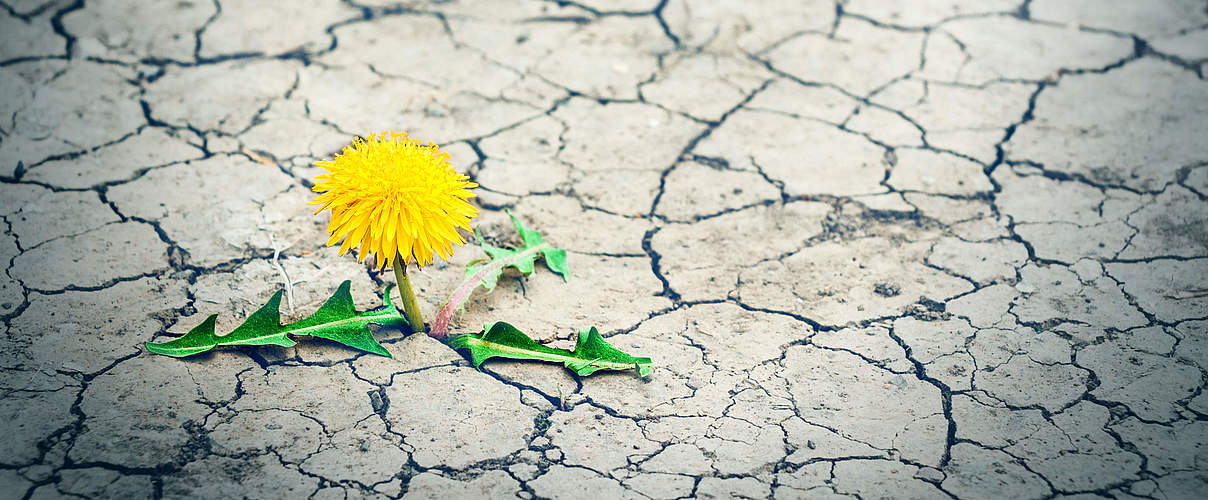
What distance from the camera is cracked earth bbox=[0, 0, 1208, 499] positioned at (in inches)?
83.0

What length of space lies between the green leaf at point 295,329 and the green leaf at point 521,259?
0.30m

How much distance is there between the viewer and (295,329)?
237 centimetres

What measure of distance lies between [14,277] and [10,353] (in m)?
0.39

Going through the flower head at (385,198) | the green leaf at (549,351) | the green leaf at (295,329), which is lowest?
the green leaf at (549,351)

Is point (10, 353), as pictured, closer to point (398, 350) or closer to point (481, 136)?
point (398, 350)

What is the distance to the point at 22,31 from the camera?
377 centimetres

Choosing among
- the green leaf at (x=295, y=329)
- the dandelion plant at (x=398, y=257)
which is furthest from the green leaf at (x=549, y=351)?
the green leaf at (x=295, y=329)

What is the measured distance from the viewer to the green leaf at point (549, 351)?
2.35 m

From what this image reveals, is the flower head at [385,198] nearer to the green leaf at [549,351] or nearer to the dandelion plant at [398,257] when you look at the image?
the dandelion plant at [398,257]

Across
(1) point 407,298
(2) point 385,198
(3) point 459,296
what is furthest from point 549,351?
(2) point 385,198

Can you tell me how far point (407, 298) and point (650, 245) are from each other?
0.92 metres

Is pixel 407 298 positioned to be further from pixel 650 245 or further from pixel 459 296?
pixel 650 245

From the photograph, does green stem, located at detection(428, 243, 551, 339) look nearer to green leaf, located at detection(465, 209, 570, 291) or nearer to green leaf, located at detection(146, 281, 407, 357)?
green leaf, located at detection(465, 209, 570, 291)

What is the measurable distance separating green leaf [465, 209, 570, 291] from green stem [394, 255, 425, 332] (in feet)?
0.70
